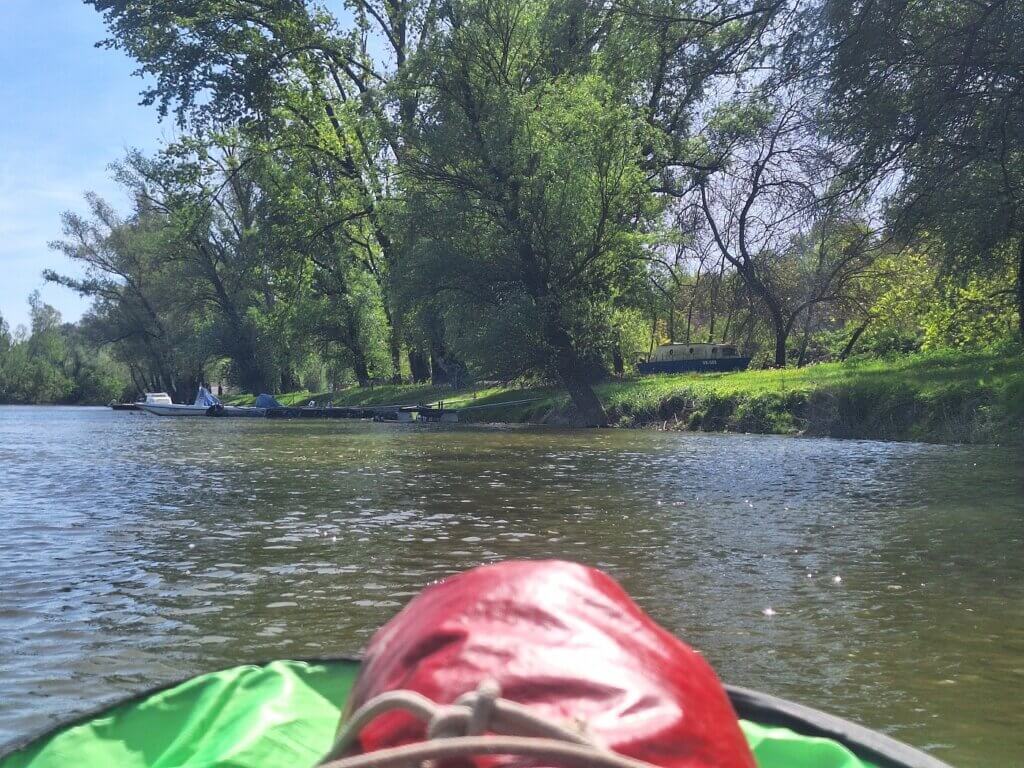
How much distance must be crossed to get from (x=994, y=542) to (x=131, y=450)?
1535 cm

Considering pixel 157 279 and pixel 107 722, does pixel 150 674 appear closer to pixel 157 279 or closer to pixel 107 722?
pixel 107 722

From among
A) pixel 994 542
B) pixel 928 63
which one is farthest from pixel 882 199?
pixel 994 542

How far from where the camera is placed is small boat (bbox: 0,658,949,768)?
2.25 meters

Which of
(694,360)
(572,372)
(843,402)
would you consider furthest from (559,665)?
(694,360)

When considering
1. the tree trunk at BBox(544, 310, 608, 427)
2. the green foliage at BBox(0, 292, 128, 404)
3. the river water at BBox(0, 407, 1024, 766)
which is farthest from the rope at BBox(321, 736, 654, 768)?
the green foliage at BBox(0, 292, 128, 404)

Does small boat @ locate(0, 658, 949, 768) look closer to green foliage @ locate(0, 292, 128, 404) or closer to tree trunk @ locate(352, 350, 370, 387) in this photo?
tree trunk @ locate(352, 350, 370, 387)

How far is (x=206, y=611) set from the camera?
17.3 feet

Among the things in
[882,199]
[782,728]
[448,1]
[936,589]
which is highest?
[448,1]

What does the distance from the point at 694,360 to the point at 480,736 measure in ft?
115

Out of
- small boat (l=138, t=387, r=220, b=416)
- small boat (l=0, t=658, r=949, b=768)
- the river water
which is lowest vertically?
the river water

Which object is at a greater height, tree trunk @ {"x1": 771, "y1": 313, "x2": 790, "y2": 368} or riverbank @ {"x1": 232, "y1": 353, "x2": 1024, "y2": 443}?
tree trunk @ {"x1": 771, "y1": 313, "x2": 790, "y2": 368}

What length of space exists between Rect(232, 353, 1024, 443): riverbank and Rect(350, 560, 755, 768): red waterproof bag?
53.0 feet

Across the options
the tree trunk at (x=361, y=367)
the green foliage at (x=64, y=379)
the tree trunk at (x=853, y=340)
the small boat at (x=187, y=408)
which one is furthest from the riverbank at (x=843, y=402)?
the green foliage at (x=64, y=379)

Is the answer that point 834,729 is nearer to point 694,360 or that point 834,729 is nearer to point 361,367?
point 694,360
